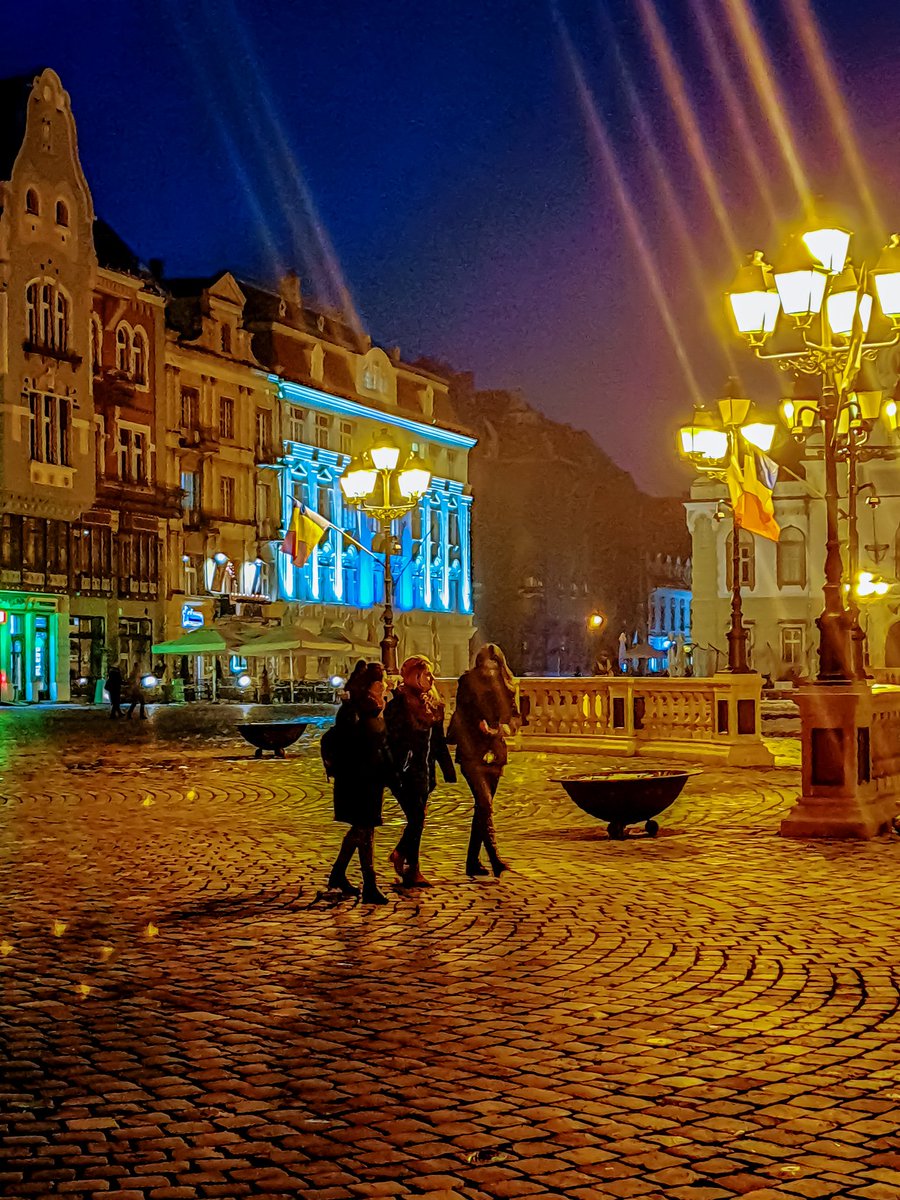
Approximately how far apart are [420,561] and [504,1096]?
232 ft

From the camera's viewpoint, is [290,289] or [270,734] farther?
[290,289]

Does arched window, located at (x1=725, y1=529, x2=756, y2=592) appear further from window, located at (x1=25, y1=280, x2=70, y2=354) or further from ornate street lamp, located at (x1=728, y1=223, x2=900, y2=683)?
ornate street lamp, located at (x1=728, y1=223, x2=900, y2=683)

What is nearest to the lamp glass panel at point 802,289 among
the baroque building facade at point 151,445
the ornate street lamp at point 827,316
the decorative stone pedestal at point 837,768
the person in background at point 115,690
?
the ornate street lamp at point 827,316

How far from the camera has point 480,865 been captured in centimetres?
1142

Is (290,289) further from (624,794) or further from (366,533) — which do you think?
(624,794)

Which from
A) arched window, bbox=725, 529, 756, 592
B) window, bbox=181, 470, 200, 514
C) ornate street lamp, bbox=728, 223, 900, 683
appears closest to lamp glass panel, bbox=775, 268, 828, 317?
ornate street lamp, bbox=728, 223, 900, 683

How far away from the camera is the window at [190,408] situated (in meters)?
59.6

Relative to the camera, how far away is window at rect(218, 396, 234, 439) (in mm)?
61875

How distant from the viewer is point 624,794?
13.2m

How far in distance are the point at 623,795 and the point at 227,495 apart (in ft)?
167

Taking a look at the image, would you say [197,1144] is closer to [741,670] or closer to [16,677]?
[741,670]

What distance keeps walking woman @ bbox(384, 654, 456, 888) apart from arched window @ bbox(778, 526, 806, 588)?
54.9 meters

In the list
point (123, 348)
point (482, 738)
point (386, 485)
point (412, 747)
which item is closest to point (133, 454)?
point (123, 348)

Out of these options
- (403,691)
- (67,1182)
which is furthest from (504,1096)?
Answer: (403,691)
